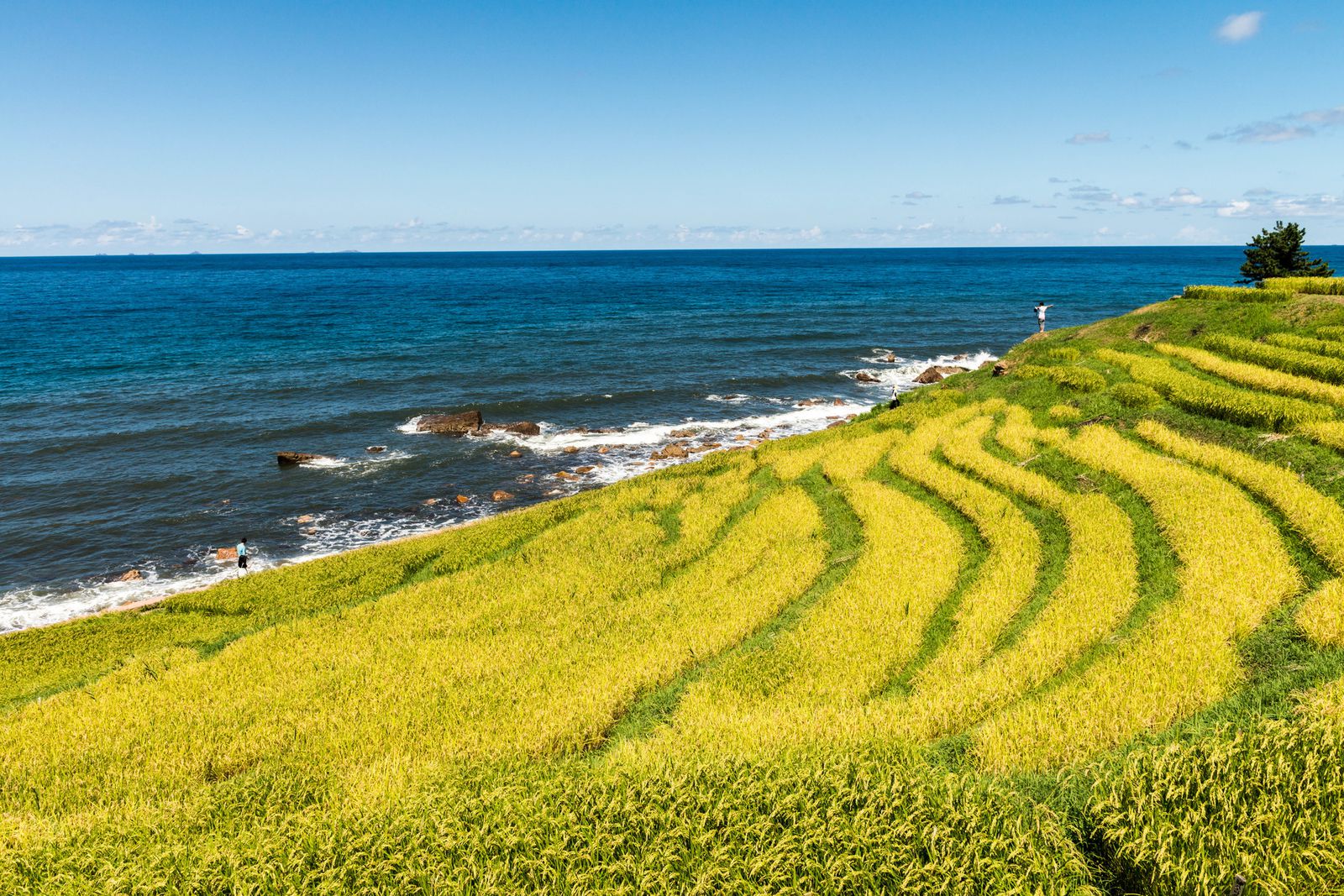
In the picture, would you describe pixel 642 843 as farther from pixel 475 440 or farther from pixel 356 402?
pixel 356 402

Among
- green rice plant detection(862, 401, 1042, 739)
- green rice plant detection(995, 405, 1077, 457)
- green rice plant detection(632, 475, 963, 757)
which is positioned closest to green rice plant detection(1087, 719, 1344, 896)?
green rice plant detection(862, 401, 1042, 739)

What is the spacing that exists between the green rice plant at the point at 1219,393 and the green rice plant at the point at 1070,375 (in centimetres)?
147

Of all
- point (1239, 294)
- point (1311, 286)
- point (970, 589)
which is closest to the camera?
point (970, 589)

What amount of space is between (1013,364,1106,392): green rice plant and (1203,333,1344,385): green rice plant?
211 inches

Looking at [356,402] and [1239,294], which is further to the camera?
[356,402]

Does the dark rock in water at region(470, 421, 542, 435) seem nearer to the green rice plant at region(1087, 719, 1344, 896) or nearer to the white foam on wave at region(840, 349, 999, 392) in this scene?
the white foam on wave at region(840, 349, 999, 392)

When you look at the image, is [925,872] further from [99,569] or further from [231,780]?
[99,569]

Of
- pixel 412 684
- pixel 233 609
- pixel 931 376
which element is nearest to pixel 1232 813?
pixel 412 684

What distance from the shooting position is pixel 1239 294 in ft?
119

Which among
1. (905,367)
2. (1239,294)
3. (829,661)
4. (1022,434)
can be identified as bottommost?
(829,661)

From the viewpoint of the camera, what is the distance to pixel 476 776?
1073 cm

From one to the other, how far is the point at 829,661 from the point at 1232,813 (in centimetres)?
727

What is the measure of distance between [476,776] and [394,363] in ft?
196

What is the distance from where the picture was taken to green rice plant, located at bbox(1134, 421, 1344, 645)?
12867 mm
